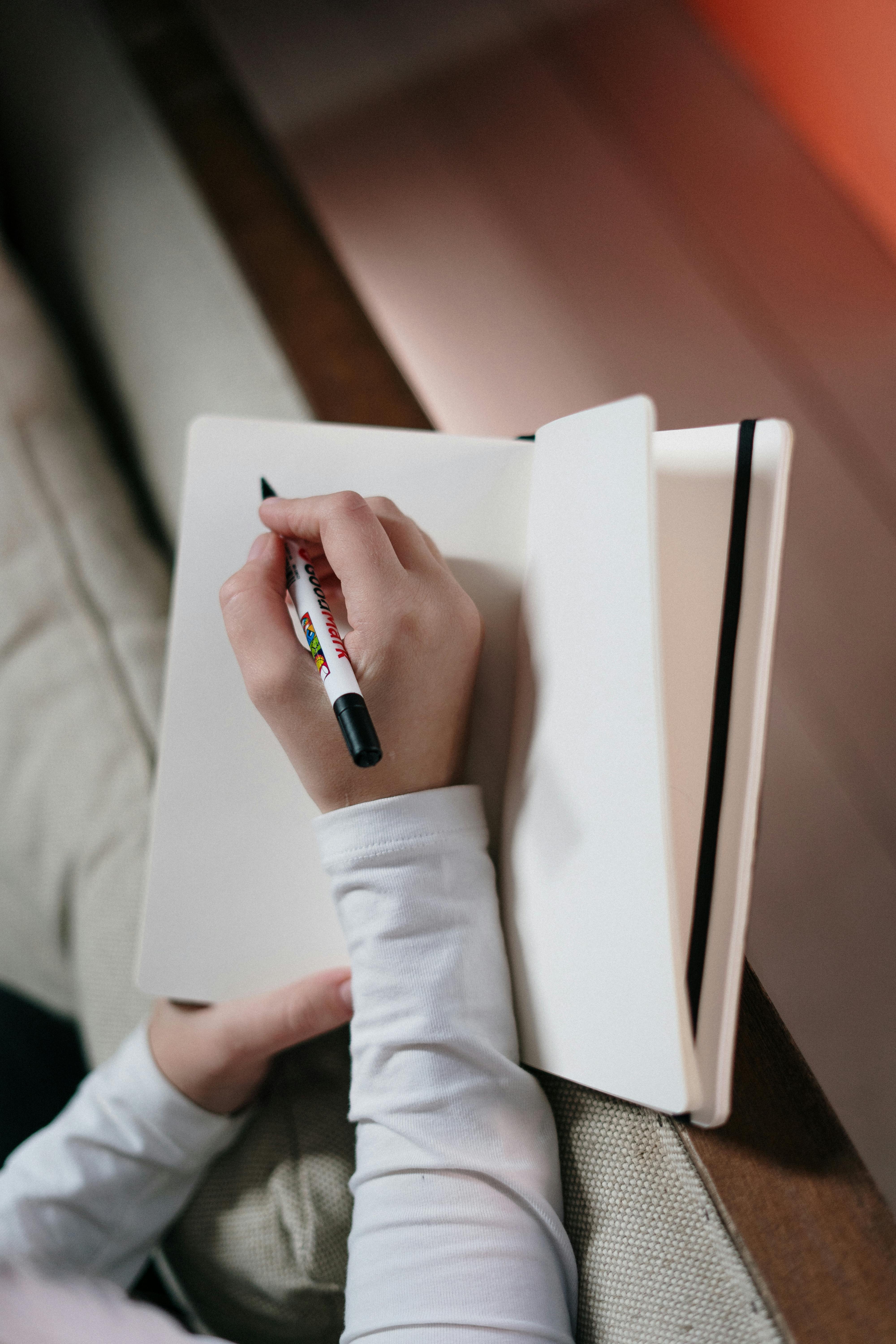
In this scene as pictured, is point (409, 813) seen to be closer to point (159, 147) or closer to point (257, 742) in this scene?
point (257, 742)

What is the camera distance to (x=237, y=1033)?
461 mm

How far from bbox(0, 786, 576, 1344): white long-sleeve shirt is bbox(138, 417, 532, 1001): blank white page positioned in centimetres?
7

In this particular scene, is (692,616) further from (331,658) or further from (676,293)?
(676,293)

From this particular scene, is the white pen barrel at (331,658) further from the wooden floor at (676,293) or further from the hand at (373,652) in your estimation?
the wooden floor at (676,293)

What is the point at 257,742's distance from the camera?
1.48 feet

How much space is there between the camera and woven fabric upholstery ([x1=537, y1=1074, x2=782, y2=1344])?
11.9 inches

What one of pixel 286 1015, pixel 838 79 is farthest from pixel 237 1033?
pixel 838 79

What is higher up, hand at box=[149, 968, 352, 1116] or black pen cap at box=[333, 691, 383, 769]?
black pen cap at box=[333, 691, 383, 769]

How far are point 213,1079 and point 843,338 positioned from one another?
579 millimetres

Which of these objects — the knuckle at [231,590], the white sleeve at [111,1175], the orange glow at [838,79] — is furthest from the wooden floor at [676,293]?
the white sleeve at [111,1175]

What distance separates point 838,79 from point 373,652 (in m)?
0.47

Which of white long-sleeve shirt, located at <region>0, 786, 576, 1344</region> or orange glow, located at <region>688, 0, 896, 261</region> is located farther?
orange glow, located at <region>688, 0, 896, 261</region>

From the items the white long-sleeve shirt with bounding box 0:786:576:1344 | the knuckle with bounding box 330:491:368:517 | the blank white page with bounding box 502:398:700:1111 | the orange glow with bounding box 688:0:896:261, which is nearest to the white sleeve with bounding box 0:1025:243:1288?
the white long-sleeve shirt with bounding box 0:786:576:1344

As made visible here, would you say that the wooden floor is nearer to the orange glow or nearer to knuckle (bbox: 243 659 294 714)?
the orange glow
